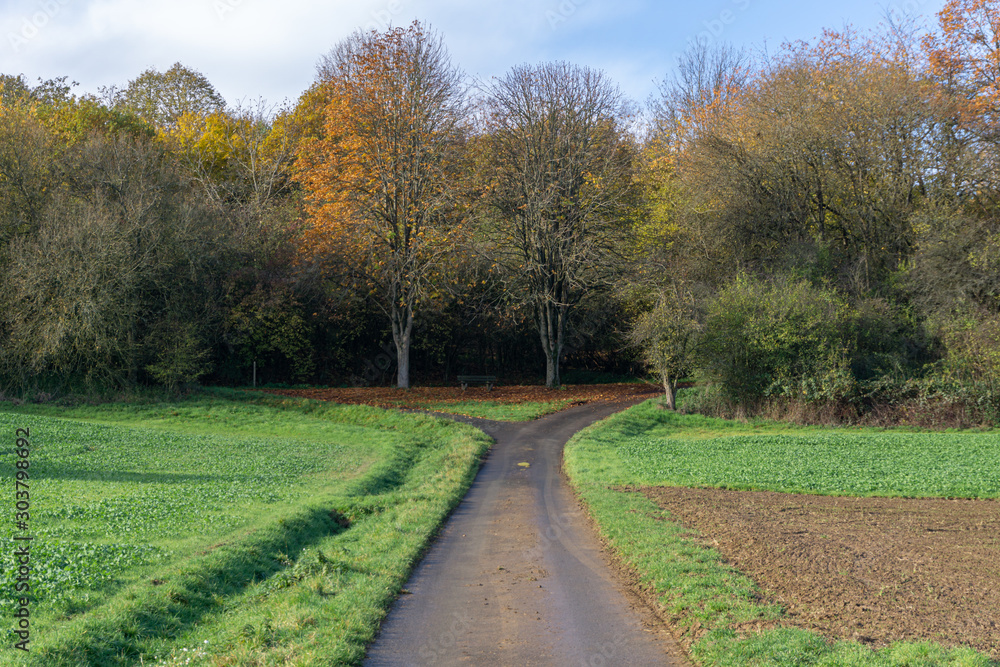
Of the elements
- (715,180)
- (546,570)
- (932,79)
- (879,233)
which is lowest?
(546,570)

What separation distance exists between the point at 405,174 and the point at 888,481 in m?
26.3

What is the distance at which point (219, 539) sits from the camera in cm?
1095

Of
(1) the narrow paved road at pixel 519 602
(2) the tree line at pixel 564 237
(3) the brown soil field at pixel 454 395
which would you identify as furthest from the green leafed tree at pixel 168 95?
(1) the narrow paved road at pixel 519 602

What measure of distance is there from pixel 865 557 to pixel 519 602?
538 centimetres

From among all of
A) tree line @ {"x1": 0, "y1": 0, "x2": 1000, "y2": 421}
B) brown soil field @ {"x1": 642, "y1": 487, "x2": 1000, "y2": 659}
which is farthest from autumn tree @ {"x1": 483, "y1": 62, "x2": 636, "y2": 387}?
brown soil field @ {"x1": 642, "y1": 487, "x2": 1000, "y2": 659}

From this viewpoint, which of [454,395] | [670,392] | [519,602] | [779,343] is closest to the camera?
[519,602]

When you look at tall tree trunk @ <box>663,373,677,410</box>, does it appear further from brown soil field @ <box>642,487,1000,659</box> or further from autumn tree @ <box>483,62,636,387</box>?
brown soil field @ <box>642,487,1000,659</box>

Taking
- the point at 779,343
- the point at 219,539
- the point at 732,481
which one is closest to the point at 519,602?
the point at 219,539

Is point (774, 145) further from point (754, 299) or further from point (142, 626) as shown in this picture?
point (142, 626)

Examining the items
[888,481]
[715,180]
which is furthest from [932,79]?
[888,481]

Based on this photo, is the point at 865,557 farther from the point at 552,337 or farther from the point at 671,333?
the point at 552,337

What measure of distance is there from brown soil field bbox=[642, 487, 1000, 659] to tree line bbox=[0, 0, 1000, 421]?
15860 mm

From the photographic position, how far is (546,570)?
1041 centimetres

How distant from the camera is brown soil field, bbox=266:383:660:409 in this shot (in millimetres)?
32144
